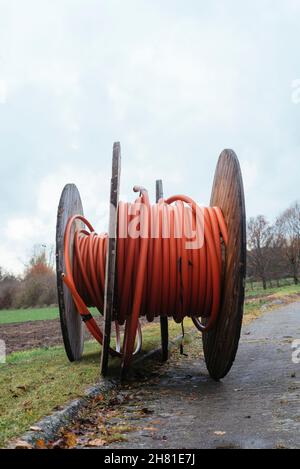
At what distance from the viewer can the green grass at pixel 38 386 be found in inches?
148

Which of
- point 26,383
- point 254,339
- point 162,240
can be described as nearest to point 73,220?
point 162,240

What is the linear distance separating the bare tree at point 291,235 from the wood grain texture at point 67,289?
50.9m

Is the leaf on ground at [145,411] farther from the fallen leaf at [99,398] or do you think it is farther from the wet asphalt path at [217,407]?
the fallen leaf at [99,398]

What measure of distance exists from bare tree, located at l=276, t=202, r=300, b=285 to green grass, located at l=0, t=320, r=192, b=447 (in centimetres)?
5160

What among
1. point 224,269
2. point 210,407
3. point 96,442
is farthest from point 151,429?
point 224,269

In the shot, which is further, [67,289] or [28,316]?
[28,316]

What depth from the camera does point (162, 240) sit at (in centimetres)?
Answer: 562

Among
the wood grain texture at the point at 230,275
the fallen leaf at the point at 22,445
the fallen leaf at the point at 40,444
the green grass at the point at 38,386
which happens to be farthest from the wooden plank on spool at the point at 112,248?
the fallen leaf at the point at 22,445

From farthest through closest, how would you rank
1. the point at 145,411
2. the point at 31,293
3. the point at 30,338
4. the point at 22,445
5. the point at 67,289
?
the point at 31,293, the point at 30,338, the point at 67,289, the point at 145,411, the point at 22,445

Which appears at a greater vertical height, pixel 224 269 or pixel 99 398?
pixel 224 269

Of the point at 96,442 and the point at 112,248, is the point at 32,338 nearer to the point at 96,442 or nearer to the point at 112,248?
the point at 112,248

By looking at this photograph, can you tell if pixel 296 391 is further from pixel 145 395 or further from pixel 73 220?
pixel 73 220

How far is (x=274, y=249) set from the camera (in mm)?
58375

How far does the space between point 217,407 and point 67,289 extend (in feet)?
9.71
